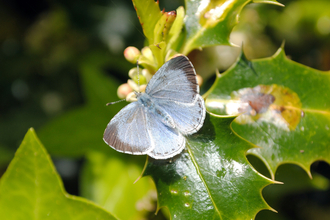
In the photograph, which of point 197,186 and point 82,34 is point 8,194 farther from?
point 82,34

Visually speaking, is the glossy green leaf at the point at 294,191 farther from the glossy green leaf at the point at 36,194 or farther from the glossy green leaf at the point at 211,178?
the glossy green leaf at the point at 36,194

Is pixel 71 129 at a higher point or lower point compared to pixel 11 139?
higher

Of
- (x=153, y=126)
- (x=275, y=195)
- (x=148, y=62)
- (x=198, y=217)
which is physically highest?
(x=148, y=62)

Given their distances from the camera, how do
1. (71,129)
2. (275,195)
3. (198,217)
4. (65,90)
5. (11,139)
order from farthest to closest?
(65,90), (11,139), (71,129), (275,195), (198,217)

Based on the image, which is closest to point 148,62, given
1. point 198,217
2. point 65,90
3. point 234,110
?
point 234,110

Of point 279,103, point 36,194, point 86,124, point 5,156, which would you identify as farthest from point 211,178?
point 5,156

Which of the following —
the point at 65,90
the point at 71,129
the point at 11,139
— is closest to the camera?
the point at 71,129

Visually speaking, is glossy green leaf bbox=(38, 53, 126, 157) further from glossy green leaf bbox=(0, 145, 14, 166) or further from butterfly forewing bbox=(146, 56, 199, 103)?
butterfly forewing bbox=(146, 56, 199, 103)
